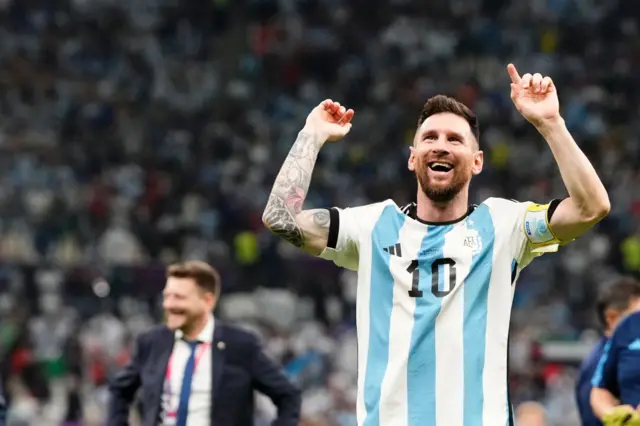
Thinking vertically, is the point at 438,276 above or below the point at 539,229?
below

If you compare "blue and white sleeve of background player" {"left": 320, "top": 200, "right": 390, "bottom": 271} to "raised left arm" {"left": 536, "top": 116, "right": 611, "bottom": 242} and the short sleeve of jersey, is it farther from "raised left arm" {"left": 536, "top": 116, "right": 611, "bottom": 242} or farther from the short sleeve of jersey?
"raised left arm" {"left": 536, "top": 116, "right": 611, "bottom": 242}

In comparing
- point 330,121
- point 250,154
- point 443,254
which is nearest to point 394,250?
point 443,254

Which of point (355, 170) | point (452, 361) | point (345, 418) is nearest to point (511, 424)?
point (452, 361)

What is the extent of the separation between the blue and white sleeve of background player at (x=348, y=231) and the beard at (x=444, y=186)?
224 mm

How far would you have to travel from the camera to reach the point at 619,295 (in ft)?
25.3

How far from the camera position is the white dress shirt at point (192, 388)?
7.00 m

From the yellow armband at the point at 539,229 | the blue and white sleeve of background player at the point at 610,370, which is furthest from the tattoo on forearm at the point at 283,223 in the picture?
the blue and white sleeve of background player at the point at 610,370

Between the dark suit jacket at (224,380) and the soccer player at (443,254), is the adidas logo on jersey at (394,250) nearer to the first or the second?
the soccer player at (443,254)

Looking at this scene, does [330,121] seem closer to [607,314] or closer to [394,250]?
[394,250]

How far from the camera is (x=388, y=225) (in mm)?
4352

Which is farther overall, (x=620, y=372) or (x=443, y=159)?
(x=620, y=372)

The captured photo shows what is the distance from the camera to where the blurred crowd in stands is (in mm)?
14234

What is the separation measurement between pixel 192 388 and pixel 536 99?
A: 3.38m

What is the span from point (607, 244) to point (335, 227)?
12583mm
